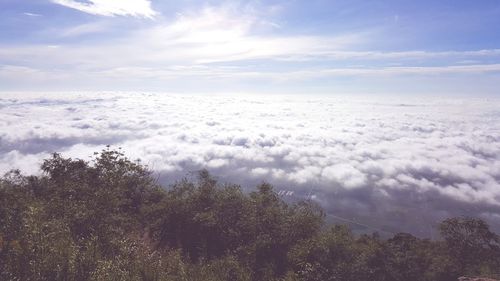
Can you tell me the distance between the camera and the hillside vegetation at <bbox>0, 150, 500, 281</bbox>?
1478cm

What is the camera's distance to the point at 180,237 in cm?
3170

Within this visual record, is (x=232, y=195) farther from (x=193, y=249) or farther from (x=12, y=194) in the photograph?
(x=12, y=194)

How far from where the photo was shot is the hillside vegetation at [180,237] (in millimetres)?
14781

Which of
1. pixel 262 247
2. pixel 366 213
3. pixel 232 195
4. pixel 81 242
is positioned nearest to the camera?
pixel 81 242

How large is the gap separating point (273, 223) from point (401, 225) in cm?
16209

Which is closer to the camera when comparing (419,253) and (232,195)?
(232,195)

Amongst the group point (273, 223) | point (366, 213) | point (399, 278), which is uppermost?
point (273, 223)

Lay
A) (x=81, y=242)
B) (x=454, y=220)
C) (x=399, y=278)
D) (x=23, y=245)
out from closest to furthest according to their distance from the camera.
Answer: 1. (x=23, y=245)
2. (x=81, y=242)
3. (x=399, y=278)
4. (x=454, y=220)

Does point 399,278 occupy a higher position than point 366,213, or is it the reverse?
point 399,278

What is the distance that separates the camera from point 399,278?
1180 inches

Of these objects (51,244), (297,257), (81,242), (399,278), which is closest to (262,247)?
(297,257)

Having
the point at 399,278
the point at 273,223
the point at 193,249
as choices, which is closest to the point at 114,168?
the point at 193,249

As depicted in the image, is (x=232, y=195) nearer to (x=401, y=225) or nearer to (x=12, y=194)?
(x=12, y=194)

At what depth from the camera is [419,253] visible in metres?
44.1
